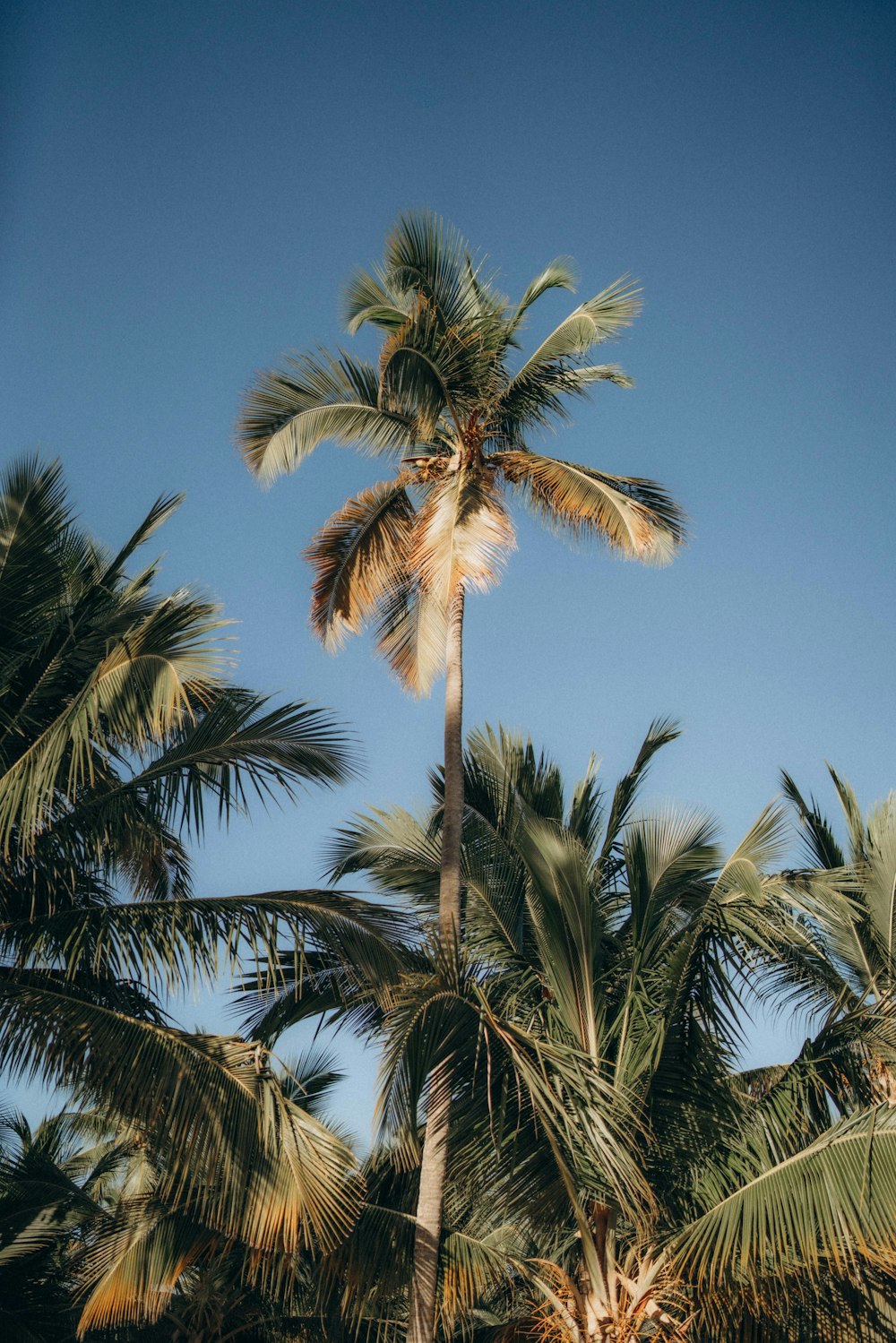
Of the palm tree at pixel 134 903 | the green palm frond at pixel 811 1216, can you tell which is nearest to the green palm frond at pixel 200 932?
the palm tree at pixel 134 903

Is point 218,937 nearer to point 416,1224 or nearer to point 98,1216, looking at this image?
point 416,1224

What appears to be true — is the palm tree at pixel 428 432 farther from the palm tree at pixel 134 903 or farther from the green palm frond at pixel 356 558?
the palm tree at pixel 134 903

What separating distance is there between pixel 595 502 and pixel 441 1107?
6.29 meters

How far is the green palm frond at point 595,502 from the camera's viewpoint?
11.5 metres

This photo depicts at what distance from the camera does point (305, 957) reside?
10.6 meters

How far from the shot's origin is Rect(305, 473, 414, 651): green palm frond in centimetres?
1226

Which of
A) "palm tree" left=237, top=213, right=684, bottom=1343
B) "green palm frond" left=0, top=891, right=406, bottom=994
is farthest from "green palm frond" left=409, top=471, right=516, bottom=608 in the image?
"green palm frond" left=0, top=891, right=406, bottom=994

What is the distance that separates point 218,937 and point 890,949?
22.5 ft

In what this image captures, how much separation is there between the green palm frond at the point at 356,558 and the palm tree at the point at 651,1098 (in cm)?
286

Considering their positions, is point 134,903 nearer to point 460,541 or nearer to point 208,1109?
point 208,1109

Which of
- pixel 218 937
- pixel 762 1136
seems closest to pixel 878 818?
pixel 762 1136

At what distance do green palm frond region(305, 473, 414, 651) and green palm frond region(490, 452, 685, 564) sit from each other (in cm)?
134

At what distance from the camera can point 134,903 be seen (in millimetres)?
8508

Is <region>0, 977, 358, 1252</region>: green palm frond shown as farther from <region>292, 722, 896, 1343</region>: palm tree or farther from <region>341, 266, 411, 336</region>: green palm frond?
<region>341, 266, 411, 336</region>: green palm frond
